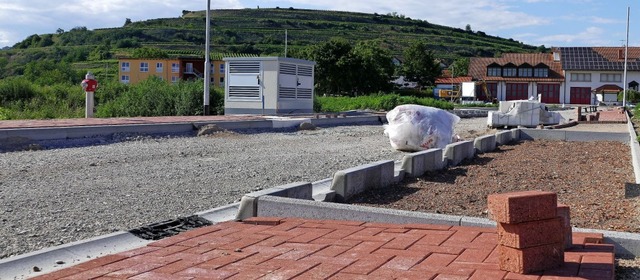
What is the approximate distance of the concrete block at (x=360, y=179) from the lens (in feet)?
24.2

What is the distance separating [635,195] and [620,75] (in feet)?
276

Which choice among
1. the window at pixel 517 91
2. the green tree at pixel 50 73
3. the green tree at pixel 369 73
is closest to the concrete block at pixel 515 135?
the green tree at pixel 50 73

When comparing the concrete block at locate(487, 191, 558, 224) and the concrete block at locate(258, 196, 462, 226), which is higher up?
the concrete block at locate(487, 191, 558, 224)

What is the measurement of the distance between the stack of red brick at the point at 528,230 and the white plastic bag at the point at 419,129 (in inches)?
409

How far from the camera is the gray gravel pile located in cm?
640

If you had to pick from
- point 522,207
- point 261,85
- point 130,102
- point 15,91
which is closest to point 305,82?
point 261,85

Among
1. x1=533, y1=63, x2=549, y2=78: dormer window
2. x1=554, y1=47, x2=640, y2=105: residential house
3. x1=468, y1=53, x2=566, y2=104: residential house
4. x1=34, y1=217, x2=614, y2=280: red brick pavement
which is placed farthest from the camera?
x1=533, y1=63, x2=549, y2=78: dormer window

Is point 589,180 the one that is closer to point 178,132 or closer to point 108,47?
point 178,132

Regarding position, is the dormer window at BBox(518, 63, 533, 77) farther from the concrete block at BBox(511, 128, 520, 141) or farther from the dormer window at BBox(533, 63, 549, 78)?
the concrete block at BBox(511, 128, 520, 141)

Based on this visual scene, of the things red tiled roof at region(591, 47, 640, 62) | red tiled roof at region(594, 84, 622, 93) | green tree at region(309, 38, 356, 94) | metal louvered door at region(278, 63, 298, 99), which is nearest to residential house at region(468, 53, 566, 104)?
red tiled roof at region(594, 84, 622, 93)

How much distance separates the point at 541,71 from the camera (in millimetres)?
86312

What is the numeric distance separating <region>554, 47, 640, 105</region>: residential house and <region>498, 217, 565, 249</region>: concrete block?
276 ft

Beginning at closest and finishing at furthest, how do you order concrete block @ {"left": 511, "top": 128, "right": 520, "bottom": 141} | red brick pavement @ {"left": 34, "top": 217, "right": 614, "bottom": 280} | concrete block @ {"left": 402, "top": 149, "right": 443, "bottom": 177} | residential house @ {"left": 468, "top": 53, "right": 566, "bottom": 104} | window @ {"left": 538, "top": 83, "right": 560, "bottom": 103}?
red brick pavement @ {"left": 34, "top": 217, "right": 614, "bottom": 280} < concrete block @ {"left": 402, "top": 149, "right": 443, "bottom": 177} < concrete block @ {"left": 511, "top": 128, "right": 520, "bottom": 141} < residential house @ {"left": 468, "top": 53, "right": 566, "bottom": 104} < window @ {"left": 538, "top": 83, "right": 560, "bottom": 103}

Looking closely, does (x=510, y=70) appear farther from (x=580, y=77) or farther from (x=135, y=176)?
(x=135, y=176)
